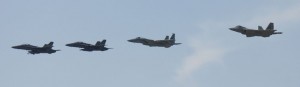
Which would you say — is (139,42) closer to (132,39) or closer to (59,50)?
(132,39)

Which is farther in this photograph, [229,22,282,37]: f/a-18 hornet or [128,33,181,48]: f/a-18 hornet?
[128,33,181,48]: f/a-18 hornet

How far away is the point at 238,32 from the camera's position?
590ft

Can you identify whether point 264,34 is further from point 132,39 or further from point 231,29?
point 132,39

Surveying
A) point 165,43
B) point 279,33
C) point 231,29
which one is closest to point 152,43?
point 165,43

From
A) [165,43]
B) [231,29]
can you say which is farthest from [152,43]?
[231,29]

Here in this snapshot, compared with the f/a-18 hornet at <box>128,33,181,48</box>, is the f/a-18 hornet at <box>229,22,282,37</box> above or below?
above

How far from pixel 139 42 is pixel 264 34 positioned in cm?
3510

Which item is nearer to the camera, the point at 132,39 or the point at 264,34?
the point at 264,34

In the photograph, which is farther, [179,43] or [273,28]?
[179,43]

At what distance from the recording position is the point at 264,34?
6988 inches

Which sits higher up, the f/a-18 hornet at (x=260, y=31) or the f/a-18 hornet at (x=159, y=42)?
the f/a-18 hornet at (x=260, y=31)

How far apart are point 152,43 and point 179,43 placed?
677 cm

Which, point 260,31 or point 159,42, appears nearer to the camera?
point 260,31

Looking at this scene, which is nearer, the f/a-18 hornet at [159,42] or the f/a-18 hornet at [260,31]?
the f/a-18 hornet at [260,31]
